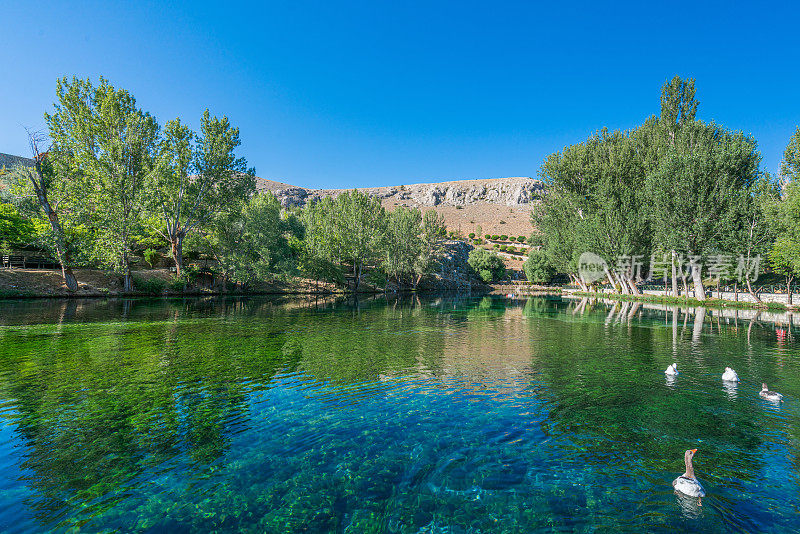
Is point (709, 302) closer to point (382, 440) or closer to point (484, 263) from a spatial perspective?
point (382, 440)

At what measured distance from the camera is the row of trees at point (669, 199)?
39.1m

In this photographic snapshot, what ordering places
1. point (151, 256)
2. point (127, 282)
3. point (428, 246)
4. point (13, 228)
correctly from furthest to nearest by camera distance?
point (428, 246) → point (151, 256) → point (127, 282) → point (13, 228)

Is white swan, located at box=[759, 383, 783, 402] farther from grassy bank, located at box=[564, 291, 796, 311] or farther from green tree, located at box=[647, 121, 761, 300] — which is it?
grassy bank, located at box=[564, 291, 796, 311]

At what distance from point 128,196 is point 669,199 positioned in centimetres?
6175

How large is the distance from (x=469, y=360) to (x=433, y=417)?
6.75 metres

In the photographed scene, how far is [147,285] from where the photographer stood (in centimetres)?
4253

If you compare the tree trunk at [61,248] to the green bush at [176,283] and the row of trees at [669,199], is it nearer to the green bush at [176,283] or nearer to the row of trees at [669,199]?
the green bush at [176,283]

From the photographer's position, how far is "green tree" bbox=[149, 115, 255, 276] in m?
42.4

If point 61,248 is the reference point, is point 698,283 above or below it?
below

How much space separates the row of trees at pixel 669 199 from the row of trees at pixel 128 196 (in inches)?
1791

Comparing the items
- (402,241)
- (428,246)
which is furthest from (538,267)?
(402,241)

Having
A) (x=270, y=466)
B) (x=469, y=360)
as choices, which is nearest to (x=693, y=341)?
(x=469, y=360)

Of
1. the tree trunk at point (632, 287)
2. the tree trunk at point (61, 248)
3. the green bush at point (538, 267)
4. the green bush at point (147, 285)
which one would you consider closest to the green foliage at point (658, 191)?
the tree trunk at point (632, 287)

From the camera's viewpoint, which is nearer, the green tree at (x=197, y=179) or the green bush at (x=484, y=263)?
the green tree at (x=197, y=179)
